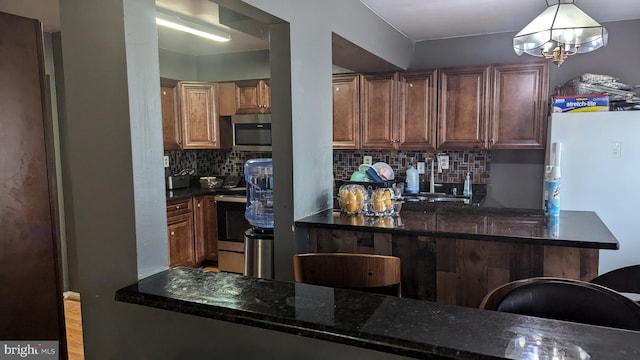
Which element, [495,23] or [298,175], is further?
[495,23]

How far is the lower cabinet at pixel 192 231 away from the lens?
4.41 meters

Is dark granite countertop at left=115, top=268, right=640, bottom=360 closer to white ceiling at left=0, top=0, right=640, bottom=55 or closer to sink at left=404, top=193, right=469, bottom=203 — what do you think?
white ceiling at left=0, top=0, right=640, bottom=55

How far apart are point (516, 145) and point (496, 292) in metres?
2.89

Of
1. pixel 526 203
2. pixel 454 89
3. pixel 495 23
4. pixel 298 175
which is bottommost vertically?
pixel 526 203

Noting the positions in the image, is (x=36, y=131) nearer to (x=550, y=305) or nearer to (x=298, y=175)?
(x=298, y=175)

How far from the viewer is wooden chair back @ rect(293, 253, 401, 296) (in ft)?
5.22

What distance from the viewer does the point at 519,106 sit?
3883mm

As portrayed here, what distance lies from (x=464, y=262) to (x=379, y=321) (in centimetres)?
108

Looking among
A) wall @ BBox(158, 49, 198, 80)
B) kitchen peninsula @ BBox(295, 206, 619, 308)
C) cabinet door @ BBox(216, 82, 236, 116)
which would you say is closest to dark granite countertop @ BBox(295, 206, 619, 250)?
kitchen peninsula @ BBox(295, 206, 619, 308)

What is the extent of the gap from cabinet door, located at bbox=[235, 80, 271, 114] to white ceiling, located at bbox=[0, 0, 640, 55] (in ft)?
1.81

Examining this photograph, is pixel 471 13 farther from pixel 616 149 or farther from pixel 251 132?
pixel 251 132

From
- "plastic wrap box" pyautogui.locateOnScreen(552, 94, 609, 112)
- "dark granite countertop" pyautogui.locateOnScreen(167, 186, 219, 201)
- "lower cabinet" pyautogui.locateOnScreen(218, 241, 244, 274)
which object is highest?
"plastic wrap box" pyautogui.locateOnScreen(552, 94, 609, 112)

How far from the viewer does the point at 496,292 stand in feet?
4.48

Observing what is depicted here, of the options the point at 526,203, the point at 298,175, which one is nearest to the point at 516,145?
the point at 526,203
